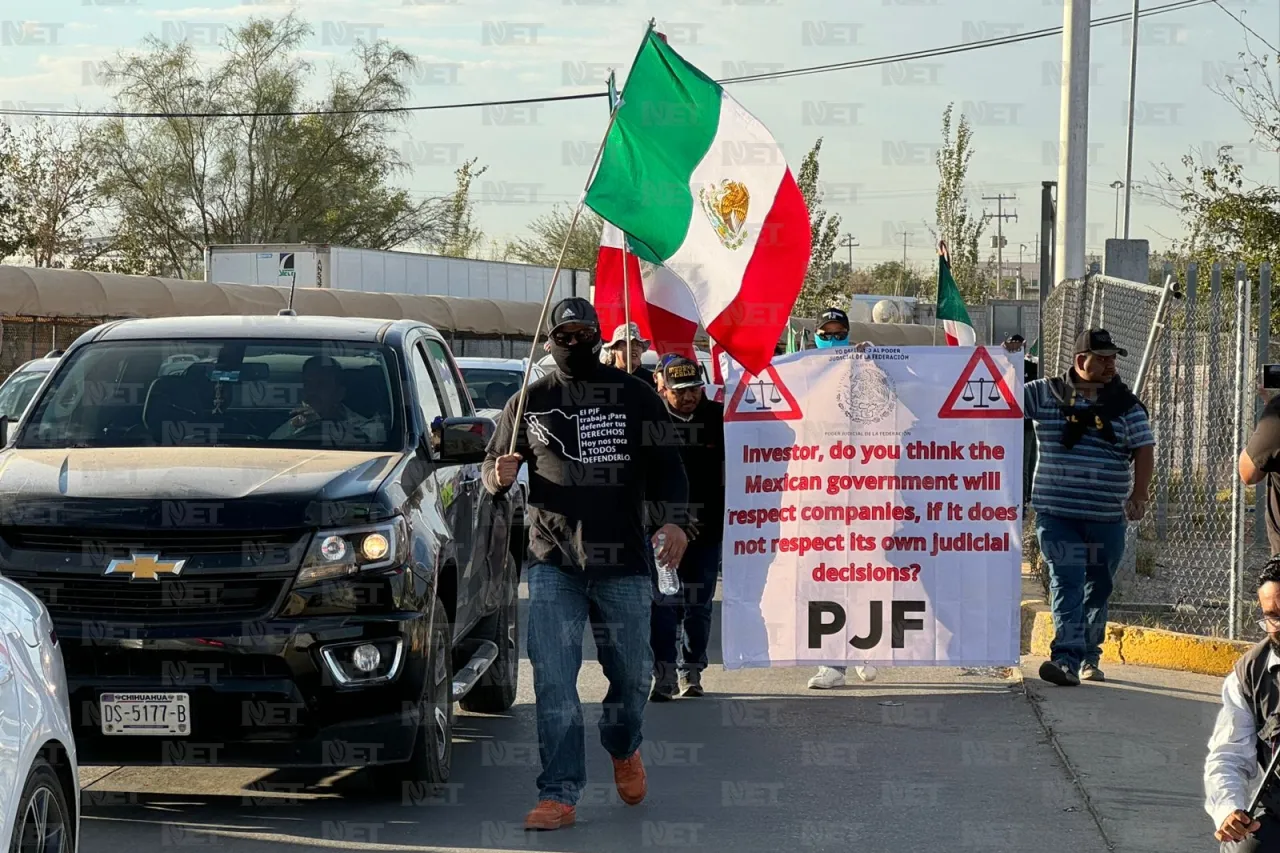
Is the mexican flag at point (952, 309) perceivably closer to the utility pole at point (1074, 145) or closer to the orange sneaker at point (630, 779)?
the utility pole at point (1074, 145)

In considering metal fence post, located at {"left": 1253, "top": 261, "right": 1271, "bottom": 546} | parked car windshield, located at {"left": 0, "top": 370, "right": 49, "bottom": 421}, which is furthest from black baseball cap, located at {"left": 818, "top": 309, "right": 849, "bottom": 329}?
parked car windshield, located at {"left": 0, "top": 370, "right": 49, "bottom": 421}

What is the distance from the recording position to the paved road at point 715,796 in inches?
264

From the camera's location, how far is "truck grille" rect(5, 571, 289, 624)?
656cm

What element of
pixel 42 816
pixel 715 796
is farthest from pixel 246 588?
pixel 715 796

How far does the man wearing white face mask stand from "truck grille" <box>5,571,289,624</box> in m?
3.93

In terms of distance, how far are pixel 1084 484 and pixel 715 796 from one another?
331 centimetres

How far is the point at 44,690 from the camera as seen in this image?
Answer: 16.5 ft


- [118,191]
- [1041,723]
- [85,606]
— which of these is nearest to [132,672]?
[85,606]

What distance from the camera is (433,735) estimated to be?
7105 mm

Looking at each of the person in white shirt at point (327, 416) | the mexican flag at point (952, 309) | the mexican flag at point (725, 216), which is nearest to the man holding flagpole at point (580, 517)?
the person in white shirt at point (327, 416)

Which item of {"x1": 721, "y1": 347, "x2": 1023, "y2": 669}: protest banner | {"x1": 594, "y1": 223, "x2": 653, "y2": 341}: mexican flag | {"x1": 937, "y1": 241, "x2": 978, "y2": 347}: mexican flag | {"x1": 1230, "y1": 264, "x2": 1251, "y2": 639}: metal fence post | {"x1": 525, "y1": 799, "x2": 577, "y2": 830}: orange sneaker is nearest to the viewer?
{"x1": 525, "y1": 799, "x2": 577, "y2": 830}: orange sneaker

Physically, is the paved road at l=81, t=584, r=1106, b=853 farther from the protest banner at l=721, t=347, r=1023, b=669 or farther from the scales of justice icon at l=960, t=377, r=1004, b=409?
the scales of justice icon at l=960, t=377, r=1004, b=409

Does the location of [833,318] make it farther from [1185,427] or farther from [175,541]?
A: [1185,427]

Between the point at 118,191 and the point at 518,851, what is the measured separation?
5123 centimetres
